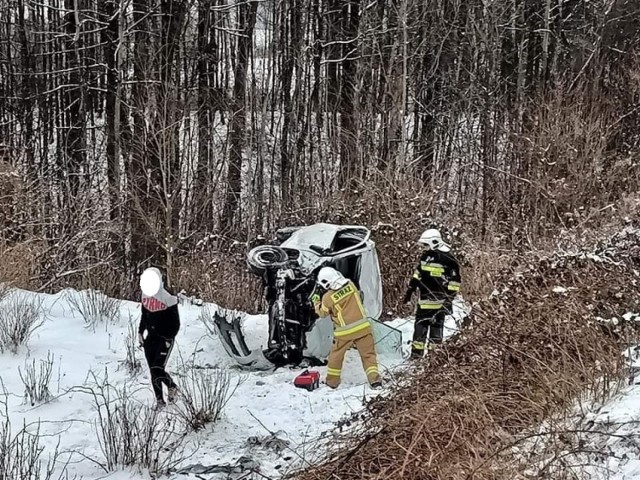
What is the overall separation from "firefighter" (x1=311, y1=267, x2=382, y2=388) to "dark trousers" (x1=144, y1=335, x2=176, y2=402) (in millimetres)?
1665

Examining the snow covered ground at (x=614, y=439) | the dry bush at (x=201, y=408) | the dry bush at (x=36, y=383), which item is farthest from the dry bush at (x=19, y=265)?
the snow covered ground at (x=614, y=439)

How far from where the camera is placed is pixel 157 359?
21.7 feet

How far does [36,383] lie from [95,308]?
2.31m

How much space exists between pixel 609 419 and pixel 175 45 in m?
20.6

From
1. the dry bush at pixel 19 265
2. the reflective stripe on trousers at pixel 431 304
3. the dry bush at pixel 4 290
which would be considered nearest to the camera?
the reflective stripe on trousers at pixel 431 304

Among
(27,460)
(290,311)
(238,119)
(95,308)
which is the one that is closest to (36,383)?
(27,460)

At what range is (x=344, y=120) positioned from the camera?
23672 millimetres

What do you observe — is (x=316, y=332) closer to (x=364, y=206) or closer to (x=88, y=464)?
(x=88, y=464)

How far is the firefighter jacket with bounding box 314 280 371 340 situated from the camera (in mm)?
7305

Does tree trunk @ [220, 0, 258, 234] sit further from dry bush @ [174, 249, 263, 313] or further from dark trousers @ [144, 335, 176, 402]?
dark trousers @ [144, 335, 176, 402]

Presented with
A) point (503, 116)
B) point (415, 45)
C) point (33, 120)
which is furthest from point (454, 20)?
point (33, 120)

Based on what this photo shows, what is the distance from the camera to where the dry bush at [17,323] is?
7508 mm

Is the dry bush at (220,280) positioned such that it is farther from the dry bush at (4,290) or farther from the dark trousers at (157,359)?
the dark trousers at (157,359)

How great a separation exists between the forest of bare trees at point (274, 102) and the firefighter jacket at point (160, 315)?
1022 cm
